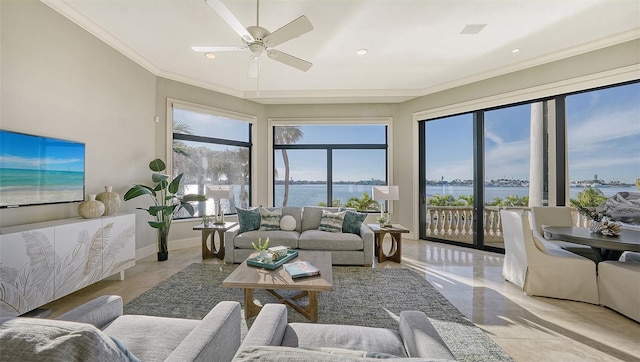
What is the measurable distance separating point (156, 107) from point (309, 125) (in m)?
2.87

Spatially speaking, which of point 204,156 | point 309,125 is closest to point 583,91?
point 309,125

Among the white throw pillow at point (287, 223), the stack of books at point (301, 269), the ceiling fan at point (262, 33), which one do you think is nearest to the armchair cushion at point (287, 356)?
the stack of books at point (301, 269)

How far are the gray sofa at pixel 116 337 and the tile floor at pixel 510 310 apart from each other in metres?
1.62

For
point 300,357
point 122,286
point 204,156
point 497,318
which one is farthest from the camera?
point 204,156

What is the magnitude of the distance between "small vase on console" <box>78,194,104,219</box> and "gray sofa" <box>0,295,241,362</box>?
1.74 meters

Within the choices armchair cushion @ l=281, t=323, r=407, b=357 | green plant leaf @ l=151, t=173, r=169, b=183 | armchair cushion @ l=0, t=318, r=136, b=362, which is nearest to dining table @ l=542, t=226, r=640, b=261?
armchair cushion @ l=281, t=323, r=407, b=357

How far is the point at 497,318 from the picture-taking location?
2.31 metres

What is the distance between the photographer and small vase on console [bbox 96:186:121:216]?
3.03 meters

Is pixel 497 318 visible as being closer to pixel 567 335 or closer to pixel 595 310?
pixel 567 335

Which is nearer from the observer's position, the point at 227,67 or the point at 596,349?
the point at 596,349

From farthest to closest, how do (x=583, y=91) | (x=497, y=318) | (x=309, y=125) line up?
(x=309, y=125) < (x=583, y=91) < (x=497, y=318)

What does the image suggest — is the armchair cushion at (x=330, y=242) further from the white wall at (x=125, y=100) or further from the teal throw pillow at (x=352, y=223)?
the white wall at (x=125, y=100)

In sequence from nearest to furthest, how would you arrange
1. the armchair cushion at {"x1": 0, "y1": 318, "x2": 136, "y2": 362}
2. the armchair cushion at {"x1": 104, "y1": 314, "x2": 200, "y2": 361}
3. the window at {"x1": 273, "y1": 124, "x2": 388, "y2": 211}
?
the armchair cushion at {"x1": 0, "y1": 318, "x2": 136, "y2": 362} < the armchair cushion at {"x1": 104, "y1": 314, "x2": 200, "y2": 361} < the window at {"x1": 273, "y1": 124, "x2": 388, "y2": 211}

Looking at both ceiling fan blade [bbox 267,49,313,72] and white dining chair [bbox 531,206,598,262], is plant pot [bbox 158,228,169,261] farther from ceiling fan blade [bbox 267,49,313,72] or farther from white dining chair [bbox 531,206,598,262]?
white dining chair [bbox 531,206,598,262]
